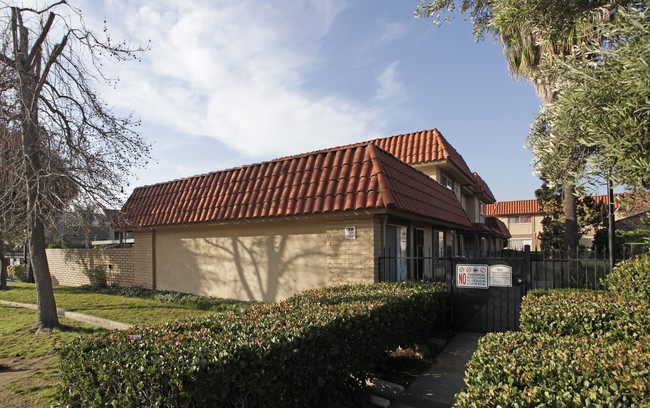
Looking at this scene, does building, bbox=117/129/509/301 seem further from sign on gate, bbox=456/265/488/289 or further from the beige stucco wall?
sign on gate, bbox=456/265/488/289

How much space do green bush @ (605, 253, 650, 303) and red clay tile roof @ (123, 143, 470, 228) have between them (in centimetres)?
407

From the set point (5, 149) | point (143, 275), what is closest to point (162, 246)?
point (143, 275)

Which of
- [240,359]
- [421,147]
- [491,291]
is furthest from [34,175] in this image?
[421,147]

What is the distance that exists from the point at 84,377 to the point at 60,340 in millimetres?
6083

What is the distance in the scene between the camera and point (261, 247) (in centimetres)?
1119

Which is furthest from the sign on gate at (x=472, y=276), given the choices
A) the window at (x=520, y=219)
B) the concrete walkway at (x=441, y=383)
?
the window at (x=520, y=219)

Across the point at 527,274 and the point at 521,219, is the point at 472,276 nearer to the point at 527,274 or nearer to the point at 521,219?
the point at 527,274

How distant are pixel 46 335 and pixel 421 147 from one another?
48.1ft

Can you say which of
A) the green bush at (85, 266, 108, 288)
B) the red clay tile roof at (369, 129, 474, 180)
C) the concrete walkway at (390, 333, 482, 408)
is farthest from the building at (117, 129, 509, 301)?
the green bush at (85, 266, 108, 288)

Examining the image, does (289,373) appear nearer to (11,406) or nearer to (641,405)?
(641,405)

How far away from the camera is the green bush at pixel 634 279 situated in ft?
16.9

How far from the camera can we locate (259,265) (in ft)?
36.9

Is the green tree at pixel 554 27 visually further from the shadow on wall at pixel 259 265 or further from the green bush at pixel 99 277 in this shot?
the green bush at pixel 99 277

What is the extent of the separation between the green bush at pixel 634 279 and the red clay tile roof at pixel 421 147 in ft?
34.5
